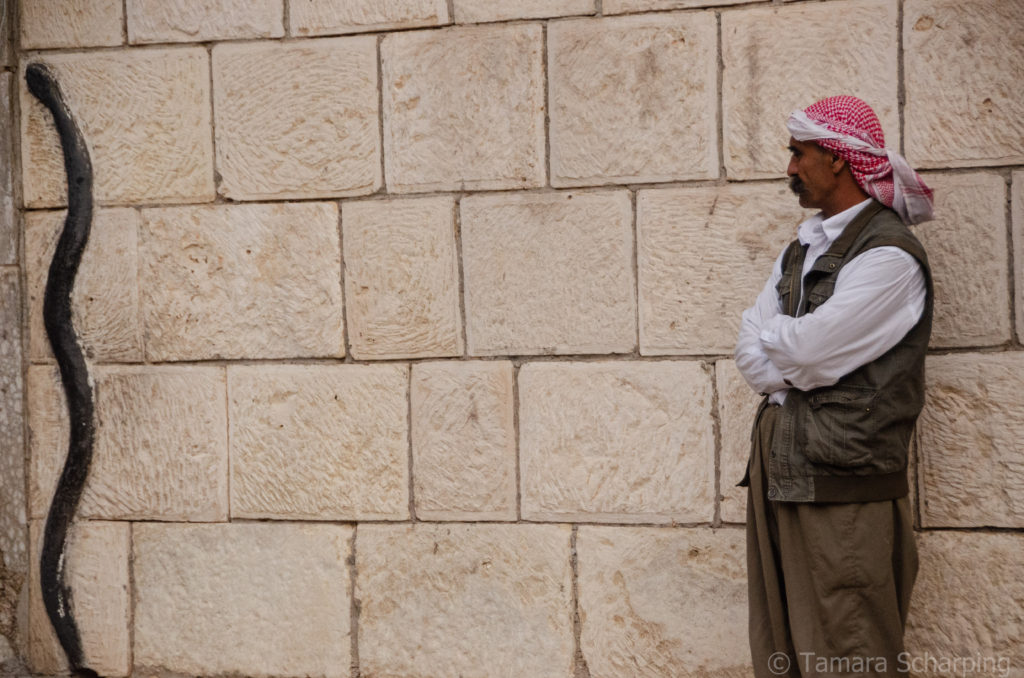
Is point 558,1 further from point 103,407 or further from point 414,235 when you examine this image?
point 103,407

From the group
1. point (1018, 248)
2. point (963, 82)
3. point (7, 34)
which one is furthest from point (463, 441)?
point (7, 34)

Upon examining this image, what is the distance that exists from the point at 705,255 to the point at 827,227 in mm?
687

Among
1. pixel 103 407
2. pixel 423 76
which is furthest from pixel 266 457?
pixel 423 76

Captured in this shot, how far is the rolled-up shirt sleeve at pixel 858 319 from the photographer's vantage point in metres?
2.84

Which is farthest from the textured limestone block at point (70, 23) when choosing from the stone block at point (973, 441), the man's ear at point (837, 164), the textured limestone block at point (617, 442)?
the stone block at point (973, 441)

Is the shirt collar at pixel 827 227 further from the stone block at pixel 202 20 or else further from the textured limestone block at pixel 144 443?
the textured limestone block at pixel 144 443

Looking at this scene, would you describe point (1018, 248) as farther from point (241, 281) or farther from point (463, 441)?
point (241, 281)

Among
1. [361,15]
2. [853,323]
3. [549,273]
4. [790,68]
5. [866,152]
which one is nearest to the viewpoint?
[853,323]

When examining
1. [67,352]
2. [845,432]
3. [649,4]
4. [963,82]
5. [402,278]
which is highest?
[649,4]

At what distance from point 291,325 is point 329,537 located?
0.82 m

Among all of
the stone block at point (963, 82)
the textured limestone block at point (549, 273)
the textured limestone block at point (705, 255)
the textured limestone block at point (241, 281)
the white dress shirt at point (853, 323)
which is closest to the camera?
the white dress shirt at point (853, 323)

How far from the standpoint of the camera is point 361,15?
155 inches

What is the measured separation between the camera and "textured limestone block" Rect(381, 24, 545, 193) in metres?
3.82

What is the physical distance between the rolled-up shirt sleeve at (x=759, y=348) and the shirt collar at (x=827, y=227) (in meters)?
0.16
